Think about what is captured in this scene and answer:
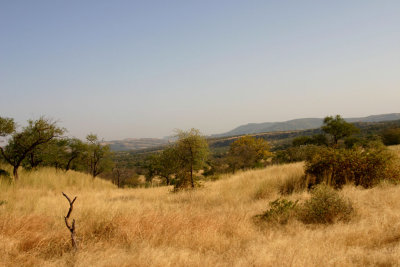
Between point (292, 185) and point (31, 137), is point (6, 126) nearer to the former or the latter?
point (31, 137)

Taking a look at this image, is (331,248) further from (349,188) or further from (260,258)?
(349,188)

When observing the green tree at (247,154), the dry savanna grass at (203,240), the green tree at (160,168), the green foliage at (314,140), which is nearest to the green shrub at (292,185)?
the dry savanna grass at (203,240)

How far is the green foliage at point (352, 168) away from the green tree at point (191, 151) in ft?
16.3

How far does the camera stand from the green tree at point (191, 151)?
12359 millimetres

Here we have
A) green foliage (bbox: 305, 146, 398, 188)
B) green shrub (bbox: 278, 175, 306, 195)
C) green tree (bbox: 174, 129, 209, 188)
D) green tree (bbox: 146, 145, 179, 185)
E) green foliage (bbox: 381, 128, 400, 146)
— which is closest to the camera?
green foliage (bbox: 305, 146, 398, 188)

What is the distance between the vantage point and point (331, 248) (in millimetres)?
4152

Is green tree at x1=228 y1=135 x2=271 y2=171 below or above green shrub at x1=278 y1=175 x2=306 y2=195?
below

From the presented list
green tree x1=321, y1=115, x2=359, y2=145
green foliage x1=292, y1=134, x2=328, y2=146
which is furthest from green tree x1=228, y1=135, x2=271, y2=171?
green tree x1=321, y1=115, x2=359, y2=145

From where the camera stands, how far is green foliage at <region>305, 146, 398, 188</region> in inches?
391

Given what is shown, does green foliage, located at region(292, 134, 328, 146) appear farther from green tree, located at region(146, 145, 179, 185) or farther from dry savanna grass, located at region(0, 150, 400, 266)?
dry savanna grass, located at region(0, 150, 400, 266)

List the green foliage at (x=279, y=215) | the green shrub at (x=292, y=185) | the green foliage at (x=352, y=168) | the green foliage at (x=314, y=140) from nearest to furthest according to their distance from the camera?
the green foliage at (x=279, y=215) → the green foliage at (x=352, y=168) → the green shrub at (x=292, y=185) → the green foliage at (x=314, y=140)

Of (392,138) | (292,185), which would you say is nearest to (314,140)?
(392,138)

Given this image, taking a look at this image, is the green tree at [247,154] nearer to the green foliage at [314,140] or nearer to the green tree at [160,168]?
the green foliage at [314,140]

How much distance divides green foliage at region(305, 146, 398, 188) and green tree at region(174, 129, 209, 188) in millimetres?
4975
